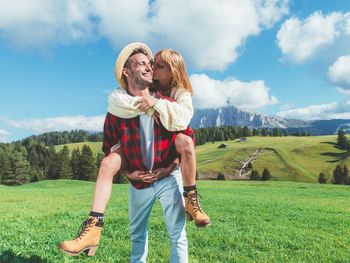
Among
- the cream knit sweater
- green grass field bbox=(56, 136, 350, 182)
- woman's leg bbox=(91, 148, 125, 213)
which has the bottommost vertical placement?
green grass field bbox=(56, 136, 350, 182)

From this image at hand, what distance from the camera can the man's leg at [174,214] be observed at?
16.3 feet

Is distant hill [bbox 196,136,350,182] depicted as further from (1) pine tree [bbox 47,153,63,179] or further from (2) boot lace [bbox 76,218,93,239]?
(2) boot lace [bbox 76,218,93,239]

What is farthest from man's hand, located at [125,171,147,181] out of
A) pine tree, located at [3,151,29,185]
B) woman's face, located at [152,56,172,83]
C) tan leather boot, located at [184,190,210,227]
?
pine tree, located at [3,151,29,185]

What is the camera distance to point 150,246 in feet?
25.3

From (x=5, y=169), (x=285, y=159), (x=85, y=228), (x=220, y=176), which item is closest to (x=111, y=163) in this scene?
(x=85, y=228)

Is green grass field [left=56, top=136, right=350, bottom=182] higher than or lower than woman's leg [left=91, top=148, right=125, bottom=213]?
lower

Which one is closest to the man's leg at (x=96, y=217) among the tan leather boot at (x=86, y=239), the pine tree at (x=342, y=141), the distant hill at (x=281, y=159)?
the tan leather boot at (x=86, y=239)

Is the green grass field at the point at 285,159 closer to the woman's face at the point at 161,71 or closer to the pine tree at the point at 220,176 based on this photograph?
the pine tree at the point at 220,176

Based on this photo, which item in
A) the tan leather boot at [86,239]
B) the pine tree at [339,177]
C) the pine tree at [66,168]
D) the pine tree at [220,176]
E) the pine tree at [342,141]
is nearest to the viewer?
the tan leather boot at [86,239]

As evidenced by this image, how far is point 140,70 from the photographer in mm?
4902

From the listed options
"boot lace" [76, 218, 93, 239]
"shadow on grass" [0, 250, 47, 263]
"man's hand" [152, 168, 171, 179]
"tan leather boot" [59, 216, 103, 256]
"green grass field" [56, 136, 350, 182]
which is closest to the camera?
"tan leather boot" [59, 216, 103, 256]

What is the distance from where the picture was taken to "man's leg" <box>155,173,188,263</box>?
4969 millimetres

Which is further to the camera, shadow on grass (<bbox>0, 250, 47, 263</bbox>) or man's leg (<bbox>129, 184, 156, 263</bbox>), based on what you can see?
shadow on grass (<bbox>0, 250, 47, 263</bbox>)

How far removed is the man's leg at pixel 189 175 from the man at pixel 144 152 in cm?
19
